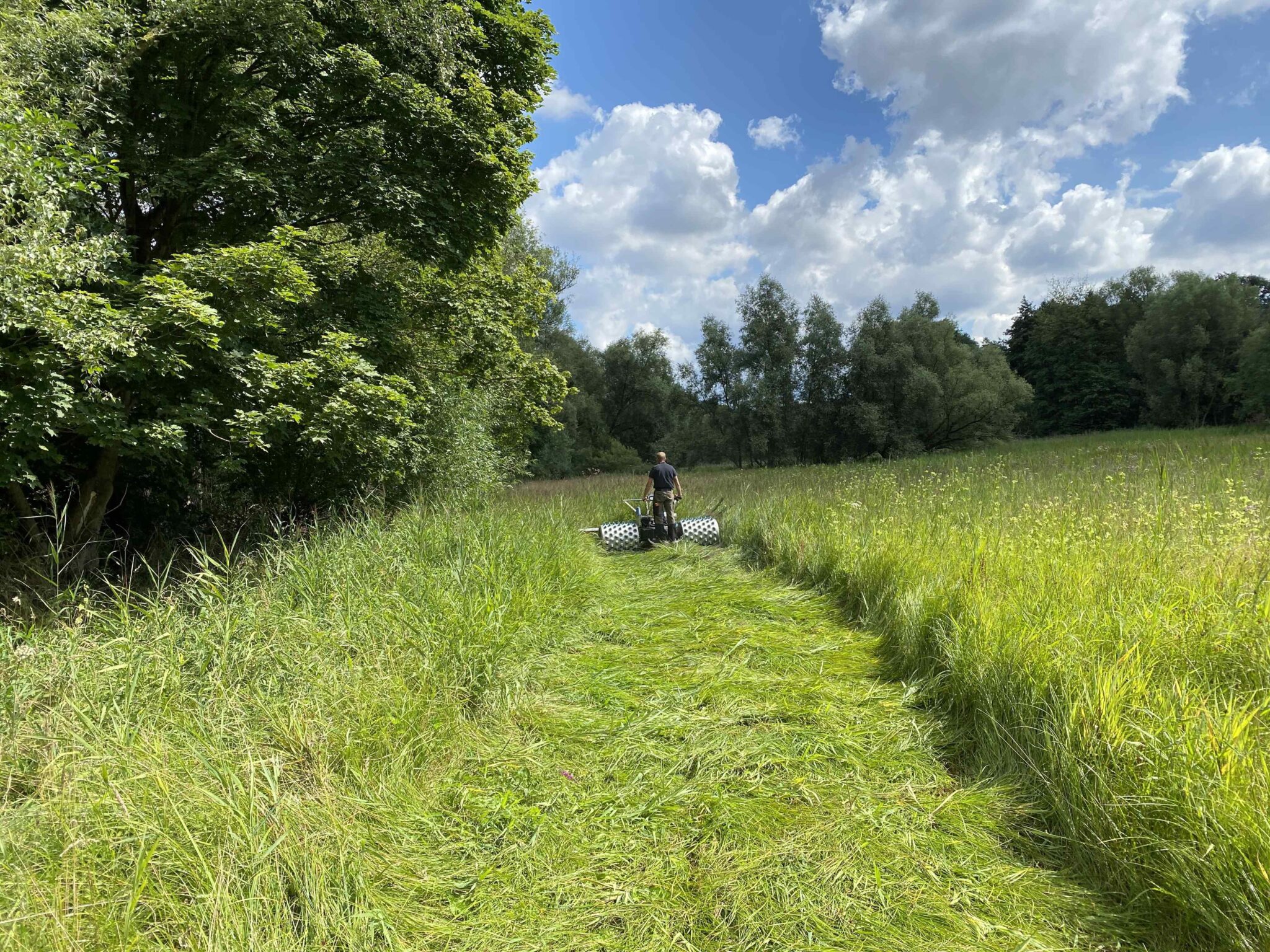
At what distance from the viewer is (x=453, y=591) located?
4.30 metres

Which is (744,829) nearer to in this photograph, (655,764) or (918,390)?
(655,764)

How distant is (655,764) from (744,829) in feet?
2.07

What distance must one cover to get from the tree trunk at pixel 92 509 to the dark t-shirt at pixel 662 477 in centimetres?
710

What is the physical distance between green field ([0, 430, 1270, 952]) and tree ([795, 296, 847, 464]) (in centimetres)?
2619

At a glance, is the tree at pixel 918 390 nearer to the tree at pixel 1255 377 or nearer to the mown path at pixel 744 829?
the tree at pixel 1255 377

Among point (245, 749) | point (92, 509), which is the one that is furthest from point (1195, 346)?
point (92, 509)

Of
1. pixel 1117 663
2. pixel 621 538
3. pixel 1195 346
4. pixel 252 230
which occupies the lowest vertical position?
pixel 621 538

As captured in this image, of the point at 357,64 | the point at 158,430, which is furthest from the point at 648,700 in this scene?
the point at 357,64

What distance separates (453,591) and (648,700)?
1786 mm

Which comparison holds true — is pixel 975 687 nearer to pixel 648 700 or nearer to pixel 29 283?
pixel 648 700

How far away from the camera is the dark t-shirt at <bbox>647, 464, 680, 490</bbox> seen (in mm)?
9375

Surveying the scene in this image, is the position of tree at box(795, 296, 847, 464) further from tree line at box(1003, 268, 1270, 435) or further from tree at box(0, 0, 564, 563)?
tree at box(0, 0, 564, 563)

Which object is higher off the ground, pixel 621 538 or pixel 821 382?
→ pixel 821 382

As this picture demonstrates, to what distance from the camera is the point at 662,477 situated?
30.8ft
